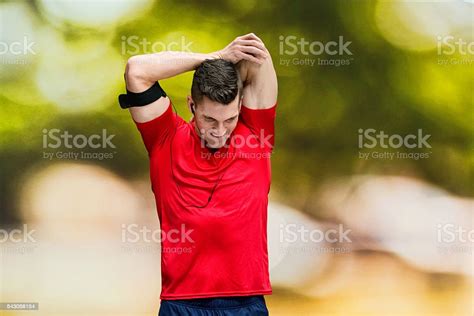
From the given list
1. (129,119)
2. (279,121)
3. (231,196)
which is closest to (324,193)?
(279,121)

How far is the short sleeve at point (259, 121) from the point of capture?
8.63ft

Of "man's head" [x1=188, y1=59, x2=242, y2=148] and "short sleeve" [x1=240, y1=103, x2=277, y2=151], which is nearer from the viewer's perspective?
"man's head" [x1=188, y1=59, x2=242, y2=148]

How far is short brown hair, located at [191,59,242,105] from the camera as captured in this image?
8.20 feet

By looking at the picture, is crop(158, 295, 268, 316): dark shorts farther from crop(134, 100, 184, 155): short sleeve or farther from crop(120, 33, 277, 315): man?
crop(134, 100, 184, 155): short sleeve

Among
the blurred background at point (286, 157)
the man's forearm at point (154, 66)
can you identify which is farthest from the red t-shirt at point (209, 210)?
the blurred background at point (286, 157)

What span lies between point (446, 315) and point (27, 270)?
2.05 metres

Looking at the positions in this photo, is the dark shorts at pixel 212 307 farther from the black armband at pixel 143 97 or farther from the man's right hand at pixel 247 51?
the man's right hand at pixel 247 51

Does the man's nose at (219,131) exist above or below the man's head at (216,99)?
below

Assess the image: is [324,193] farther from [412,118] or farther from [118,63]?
[118,63]

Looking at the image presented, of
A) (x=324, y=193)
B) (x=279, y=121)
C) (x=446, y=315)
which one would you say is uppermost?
(x=279, y=121)

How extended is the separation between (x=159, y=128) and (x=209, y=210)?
1.03 ft

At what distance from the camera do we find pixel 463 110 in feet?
12.9

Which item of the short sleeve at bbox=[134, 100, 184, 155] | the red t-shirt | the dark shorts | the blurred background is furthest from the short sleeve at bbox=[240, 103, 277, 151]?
the blurred background

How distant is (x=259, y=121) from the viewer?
2635 millimetres
